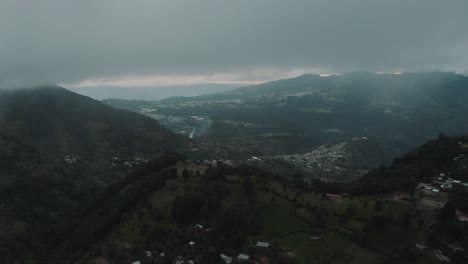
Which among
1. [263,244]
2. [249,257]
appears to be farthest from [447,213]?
[249,257]

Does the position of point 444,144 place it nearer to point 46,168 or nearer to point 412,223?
point 412,223

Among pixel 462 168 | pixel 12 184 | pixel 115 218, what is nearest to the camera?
pixel 115 218

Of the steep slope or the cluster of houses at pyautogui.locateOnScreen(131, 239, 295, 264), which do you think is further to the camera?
the steep slope

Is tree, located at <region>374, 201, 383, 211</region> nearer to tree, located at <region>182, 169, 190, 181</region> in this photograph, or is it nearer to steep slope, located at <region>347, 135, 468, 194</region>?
steep slope, located at <region>347, 135, 468, 194</region>

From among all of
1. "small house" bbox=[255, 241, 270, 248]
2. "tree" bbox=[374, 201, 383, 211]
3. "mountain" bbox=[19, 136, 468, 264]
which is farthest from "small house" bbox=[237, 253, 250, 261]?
"tree" bbox=[374, 201, 383, 211]

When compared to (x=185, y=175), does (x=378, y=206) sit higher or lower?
higher

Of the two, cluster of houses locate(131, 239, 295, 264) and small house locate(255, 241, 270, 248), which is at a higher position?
small house locate(255, 241, 270, 248)

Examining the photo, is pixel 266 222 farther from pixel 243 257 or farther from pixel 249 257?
pixel 243 257

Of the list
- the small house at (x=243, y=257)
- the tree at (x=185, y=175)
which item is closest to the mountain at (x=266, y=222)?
the tree at (x=185, y=175)

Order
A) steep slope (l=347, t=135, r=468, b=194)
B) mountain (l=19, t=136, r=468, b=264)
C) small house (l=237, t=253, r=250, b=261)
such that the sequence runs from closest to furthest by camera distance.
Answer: small house (l=237, t=253, r=250, b=261) < mountain (l=19, t=136, r=468, b=264) < steep slope (l=347, t=135, r=468, b=194)

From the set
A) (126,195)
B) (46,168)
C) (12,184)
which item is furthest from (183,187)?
(46,168)

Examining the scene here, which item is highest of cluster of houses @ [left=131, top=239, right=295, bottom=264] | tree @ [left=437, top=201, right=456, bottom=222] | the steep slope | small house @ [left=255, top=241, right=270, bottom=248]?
tree @ [left=437, top=201, right=456, bottom=222]
